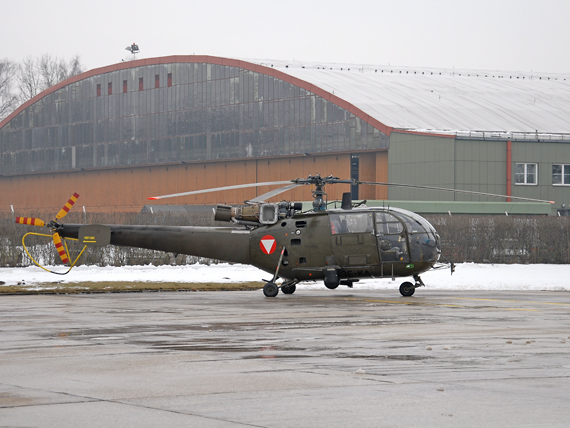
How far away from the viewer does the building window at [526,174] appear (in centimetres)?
5138

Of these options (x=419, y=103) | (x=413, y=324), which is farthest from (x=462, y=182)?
(x=413, y=324)

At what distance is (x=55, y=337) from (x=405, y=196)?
41477mm

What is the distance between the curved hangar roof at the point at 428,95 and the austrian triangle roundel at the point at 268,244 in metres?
31.5

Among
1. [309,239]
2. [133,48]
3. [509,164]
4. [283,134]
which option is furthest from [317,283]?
[133,48]

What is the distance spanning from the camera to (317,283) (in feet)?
Result: 92.8

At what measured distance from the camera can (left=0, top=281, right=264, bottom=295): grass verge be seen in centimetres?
2180

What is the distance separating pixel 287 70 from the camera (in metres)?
62.2

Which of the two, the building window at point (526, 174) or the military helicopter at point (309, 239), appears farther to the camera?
the building window at point (526, 174)

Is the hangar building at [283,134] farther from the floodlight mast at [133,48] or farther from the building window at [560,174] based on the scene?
the floodlight mast at [133,48]

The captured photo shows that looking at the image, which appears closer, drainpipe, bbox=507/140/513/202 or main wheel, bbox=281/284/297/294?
main wheel, bbox=281/284/297/294

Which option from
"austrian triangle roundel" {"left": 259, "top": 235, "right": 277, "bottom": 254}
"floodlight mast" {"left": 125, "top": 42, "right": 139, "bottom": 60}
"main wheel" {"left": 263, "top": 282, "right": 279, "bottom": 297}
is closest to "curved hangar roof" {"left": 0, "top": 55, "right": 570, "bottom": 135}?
"floodlight mast" {"left": 125, "top": 42, "right": 139, "bottom": 60}

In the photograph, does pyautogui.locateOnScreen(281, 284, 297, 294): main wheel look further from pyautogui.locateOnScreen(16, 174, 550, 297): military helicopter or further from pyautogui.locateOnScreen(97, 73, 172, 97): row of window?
pyautogui.locateOnScreen(97, 73, 172, 97): row of window

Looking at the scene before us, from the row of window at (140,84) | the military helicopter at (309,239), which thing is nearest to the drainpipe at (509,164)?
the row of window at (140,84)

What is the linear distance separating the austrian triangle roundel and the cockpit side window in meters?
1.58
